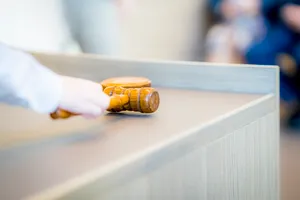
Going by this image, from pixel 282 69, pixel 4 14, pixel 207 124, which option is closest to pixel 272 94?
pixel 207 124

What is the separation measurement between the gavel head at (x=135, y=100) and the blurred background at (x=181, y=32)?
1143mm

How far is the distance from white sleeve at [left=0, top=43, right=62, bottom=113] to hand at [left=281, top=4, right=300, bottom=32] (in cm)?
194

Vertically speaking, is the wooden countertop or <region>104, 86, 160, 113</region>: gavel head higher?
<region>104, 86, 160, 113</region>: gavel head

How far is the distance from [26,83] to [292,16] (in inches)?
78.1

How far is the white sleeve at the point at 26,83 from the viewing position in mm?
665

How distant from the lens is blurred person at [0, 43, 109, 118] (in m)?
0.67

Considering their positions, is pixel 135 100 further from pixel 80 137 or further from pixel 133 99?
pixel 80 137

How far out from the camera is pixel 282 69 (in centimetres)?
255

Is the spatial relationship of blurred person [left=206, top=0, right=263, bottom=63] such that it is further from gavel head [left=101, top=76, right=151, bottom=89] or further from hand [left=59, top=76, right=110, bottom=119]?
hand [left=59, top=76, right=110, bottom=119]

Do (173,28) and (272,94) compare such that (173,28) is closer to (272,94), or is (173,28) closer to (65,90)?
(272,94)

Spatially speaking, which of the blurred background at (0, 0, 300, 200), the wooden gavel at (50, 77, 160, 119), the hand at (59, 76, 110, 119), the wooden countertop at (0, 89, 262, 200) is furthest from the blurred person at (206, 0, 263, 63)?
the hand at (59, 76, 110, 119)

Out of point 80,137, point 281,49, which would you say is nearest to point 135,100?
point 80,137

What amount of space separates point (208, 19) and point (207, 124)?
215 cm

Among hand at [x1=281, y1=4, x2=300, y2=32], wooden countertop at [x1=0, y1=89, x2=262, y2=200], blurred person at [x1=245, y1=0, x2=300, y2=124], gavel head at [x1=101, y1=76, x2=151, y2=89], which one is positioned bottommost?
wooden countertop at [x1=0, y1=89, x2=262, y2=200]
